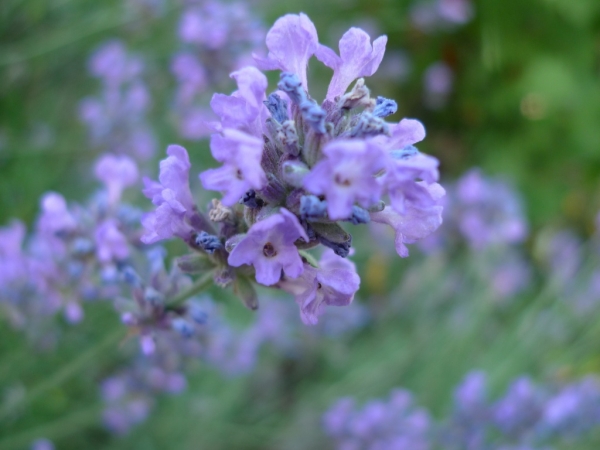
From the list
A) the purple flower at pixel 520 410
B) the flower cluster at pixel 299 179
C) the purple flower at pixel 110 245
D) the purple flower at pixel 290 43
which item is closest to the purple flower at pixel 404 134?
the flower cluster at pixel 299 179

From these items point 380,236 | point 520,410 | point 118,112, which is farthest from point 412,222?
point 380,236

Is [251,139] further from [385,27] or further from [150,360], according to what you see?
[385,27]

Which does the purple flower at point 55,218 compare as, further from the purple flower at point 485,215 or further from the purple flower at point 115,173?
the purple flower at point 485,215

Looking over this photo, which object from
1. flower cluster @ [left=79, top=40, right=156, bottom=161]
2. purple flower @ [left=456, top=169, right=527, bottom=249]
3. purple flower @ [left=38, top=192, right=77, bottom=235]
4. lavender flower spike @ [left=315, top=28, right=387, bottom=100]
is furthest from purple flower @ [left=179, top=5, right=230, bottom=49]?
purple flower @ [left=456, top=169, right=527, bottom=249]

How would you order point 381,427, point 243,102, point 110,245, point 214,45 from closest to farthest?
1. point 243,102
2. point 110,245
3. point 214,45
4. point 381,427

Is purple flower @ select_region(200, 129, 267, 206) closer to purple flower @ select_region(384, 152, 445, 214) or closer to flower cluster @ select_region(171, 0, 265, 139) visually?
purple flower @ select_region(384, 152, 445, 214)

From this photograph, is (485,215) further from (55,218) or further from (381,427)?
(55,218)
